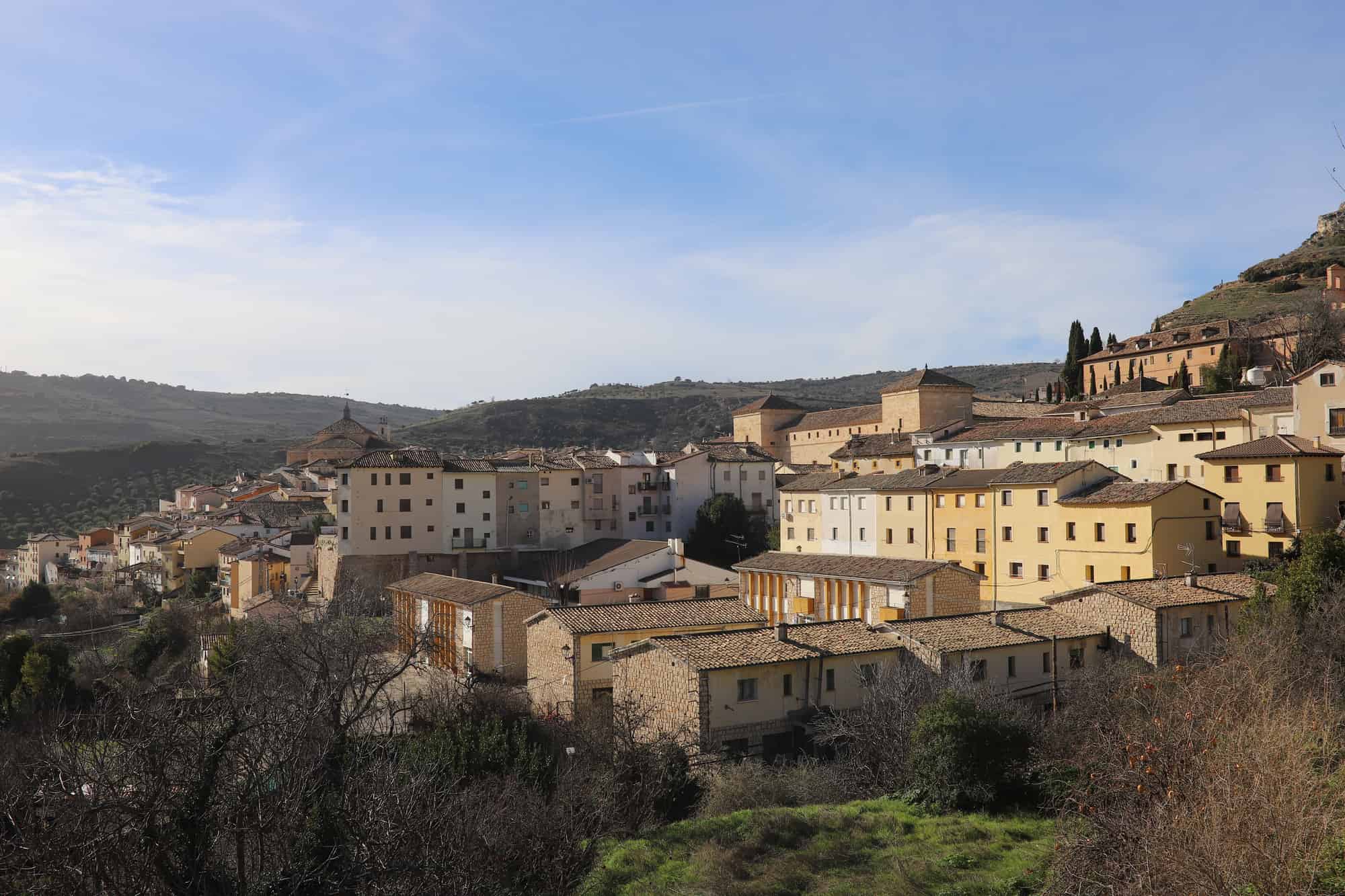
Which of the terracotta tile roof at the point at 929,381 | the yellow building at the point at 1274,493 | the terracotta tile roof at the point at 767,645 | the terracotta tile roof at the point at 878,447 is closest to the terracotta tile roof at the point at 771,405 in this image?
the terracotta tile roof at the point at 929,381

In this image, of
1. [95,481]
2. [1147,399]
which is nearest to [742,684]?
[1147,399]

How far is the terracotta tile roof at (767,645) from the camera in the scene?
21.6 m

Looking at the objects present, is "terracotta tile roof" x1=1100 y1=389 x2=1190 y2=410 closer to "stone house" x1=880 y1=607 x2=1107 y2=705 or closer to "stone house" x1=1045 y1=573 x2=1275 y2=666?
"stone house" x1=1045 y1=573 x2=1275 y2=666

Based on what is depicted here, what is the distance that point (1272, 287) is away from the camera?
79.2 metres

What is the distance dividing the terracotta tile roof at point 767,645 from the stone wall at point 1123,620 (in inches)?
230

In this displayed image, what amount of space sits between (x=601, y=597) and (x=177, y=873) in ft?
93.9

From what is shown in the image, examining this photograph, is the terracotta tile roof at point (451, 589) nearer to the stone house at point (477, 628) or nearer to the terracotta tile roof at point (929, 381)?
the stone house at point (477, 628)

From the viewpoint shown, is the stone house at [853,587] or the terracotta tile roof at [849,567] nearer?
the stone house at [853,587]

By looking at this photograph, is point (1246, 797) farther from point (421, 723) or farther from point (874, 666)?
point (421, 723)

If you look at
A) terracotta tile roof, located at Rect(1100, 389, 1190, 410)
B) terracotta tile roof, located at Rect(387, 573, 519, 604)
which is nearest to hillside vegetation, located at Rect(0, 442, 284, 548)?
terracotta tile roof, located at Rect(387, 573, 519, 604)

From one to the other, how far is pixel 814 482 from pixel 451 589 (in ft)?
54.2

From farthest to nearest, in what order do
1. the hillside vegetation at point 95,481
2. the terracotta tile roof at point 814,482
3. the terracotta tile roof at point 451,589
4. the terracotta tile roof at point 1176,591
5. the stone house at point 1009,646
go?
the hillside vegetation at point 95,481 → the terracotta tile roof at point 814,482 → the terracotta tile roof at point 451,589 → the terracotta tile roof at point 1176,591 → the stone house at point 1009,646

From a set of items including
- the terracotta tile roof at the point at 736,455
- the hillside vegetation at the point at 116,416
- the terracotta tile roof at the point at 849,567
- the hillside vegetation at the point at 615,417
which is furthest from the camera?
the hillside vegetation at the point at 116,416

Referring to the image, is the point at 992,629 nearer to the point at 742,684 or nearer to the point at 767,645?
the point at 767,645
